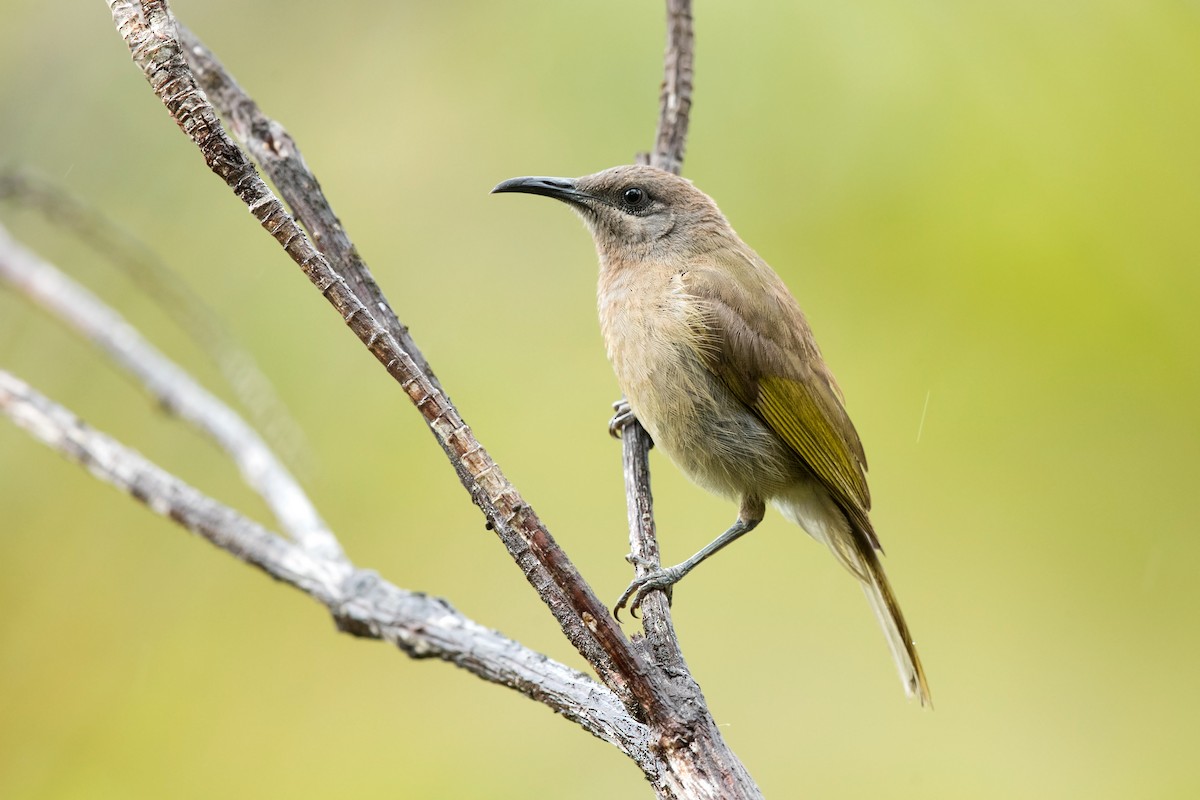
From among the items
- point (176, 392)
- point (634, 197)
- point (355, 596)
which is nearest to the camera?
point (355, 596)

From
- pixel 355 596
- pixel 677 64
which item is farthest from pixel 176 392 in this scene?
pixel 677 64

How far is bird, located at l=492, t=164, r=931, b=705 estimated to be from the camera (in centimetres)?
310

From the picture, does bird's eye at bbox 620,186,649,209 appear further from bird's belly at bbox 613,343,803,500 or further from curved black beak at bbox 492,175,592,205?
Result: bird's belly at bbox 613,343,803,500

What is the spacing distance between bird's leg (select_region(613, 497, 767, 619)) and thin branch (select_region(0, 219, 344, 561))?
71 centimetres

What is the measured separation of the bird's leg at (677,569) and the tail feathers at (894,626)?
0.34m

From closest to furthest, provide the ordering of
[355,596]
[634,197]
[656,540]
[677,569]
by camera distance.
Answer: [355,596], [656,540], [677,569], [634,197]

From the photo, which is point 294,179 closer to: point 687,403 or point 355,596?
point 355,596

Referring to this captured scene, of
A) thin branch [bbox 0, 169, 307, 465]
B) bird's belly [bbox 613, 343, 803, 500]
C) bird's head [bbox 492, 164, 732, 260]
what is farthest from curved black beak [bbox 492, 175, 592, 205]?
thin branch [bbox 0, 169, 307, 465]

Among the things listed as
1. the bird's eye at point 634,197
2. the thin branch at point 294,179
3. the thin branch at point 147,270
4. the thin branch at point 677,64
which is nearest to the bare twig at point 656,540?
the thin branch at point 677,64

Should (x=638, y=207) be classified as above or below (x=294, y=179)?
above

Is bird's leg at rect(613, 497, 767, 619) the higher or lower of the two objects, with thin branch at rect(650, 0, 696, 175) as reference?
lower

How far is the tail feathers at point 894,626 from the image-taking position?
3.00 metres

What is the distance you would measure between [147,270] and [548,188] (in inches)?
48.4

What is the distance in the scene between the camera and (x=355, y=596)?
2.43 metres
